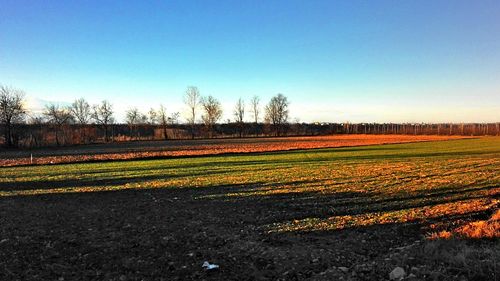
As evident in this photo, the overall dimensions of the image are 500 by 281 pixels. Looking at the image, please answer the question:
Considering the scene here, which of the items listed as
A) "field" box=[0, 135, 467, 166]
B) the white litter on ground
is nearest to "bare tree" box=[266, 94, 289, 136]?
"field" box=[0, 135, 467, 166]

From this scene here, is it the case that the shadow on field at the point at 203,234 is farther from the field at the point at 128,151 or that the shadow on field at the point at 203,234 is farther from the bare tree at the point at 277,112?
the bare tree at the point at 277,112

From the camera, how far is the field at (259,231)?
22.9 feet

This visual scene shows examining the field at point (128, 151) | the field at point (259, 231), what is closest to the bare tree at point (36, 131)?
the field at point (128, 151)

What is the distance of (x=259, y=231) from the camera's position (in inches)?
395

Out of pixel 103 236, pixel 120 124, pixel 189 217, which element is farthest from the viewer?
pixel 120 124

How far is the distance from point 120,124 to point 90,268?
351 feet

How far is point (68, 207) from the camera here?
14.4m

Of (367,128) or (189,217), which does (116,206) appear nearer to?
(189,217)

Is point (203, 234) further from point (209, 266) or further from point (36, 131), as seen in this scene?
point (36, 131)

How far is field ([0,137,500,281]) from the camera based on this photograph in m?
6.99

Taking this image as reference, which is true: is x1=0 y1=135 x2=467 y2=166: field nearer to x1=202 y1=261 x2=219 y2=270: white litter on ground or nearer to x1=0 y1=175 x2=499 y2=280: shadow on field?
x1=0 y1=175 x2=499 y2=280: shadow on field

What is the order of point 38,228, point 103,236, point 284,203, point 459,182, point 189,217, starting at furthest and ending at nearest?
1. point 459,182
2. point 284,203
3. point 189,217
4. point 38,228
5. point 103,236

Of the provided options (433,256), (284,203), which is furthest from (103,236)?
(433,256)

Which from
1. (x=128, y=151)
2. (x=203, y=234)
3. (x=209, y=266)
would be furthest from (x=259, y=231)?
(x=128, y=151)
